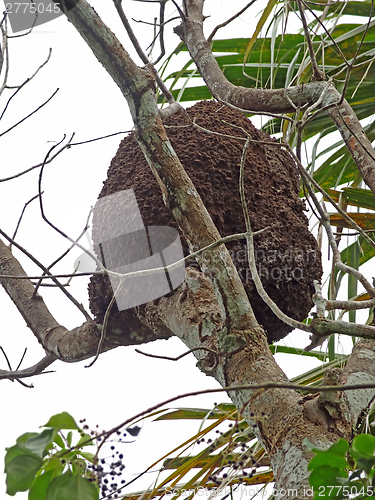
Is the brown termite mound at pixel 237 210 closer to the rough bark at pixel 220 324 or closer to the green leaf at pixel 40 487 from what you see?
the rough bark at pixel 220 324

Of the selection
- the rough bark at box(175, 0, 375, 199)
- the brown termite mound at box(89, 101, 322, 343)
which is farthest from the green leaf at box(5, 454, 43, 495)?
the rough bark at box(175, 0, 375, 199)

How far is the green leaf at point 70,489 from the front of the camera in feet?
1.82

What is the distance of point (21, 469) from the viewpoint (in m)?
0.55

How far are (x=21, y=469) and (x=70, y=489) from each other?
5 cm

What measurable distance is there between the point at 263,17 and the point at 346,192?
1.92 ft

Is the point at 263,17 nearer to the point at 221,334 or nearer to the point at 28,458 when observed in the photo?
the point at 221,334

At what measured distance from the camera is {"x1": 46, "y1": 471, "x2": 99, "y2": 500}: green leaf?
Answer: 21.8 inches

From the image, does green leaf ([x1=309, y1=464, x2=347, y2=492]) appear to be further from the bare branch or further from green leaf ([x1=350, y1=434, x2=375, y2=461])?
the bare branch

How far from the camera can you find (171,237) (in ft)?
3.88

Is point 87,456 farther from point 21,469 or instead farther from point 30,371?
point 30,371

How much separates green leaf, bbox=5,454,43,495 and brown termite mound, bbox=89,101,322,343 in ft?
2.19

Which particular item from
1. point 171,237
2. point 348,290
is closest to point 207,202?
point 171,237

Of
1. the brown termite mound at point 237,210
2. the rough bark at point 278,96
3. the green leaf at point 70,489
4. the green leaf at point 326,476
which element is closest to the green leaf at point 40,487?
the green leaf at point 70,489

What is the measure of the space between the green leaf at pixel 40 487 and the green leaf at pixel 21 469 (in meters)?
0.02
